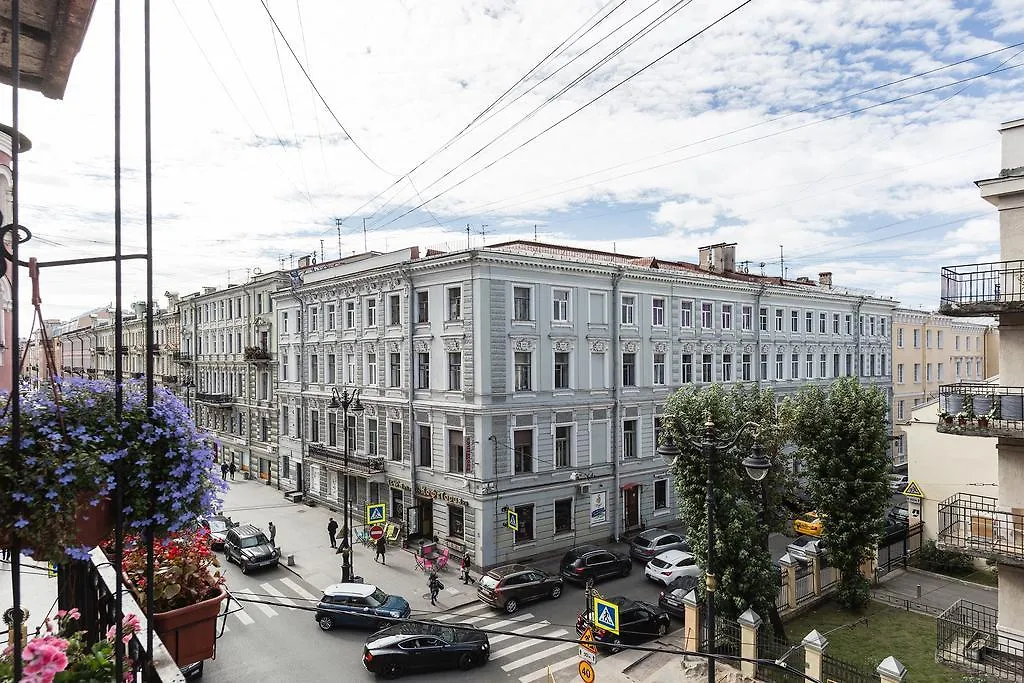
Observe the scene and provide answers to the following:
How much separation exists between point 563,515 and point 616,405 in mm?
5427

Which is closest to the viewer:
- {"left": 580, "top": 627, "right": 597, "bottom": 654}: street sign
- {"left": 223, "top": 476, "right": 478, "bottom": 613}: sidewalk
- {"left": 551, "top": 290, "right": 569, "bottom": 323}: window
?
{"left": 580, "top": 627, "right": 597, "bottom": 654}: street sign

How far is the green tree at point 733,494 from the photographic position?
1647cm

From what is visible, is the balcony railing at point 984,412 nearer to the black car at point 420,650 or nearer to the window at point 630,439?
the black car at point 420,650

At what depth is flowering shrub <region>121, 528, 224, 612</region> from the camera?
509cm

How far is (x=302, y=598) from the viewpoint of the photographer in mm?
21422

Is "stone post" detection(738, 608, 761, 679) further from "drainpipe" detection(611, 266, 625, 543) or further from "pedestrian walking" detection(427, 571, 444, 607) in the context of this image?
"drainpipe" detection(611, 266, 625, 543)

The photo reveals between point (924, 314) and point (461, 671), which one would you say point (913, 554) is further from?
point (924, 314)

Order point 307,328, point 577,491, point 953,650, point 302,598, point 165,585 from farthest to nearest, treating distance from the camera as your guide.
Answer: point 307,328, point 577,491, point 302,598, point 953,650, point 165,585

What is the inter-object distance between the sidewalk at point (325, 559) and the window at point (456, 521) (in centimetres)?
104

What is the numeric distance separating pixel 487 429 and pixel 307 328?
15801mm

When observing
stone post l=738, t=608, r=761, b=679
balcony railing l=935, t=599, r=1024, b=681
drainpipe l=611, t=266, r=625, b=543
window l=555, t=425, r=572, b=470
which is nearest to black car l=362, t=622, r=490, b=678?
stone post l=738, t=608, r=761, b=679

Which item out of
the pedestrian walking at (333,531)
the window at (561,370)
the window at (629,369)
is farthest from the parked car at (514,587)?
the window at (629,369)

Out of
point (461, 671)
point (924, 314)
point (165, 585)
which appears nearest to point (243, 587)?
point (461, 671)

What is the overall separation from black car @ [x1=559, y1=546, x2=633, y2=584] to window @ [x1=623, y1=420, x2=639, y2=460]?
5768 millimetres
